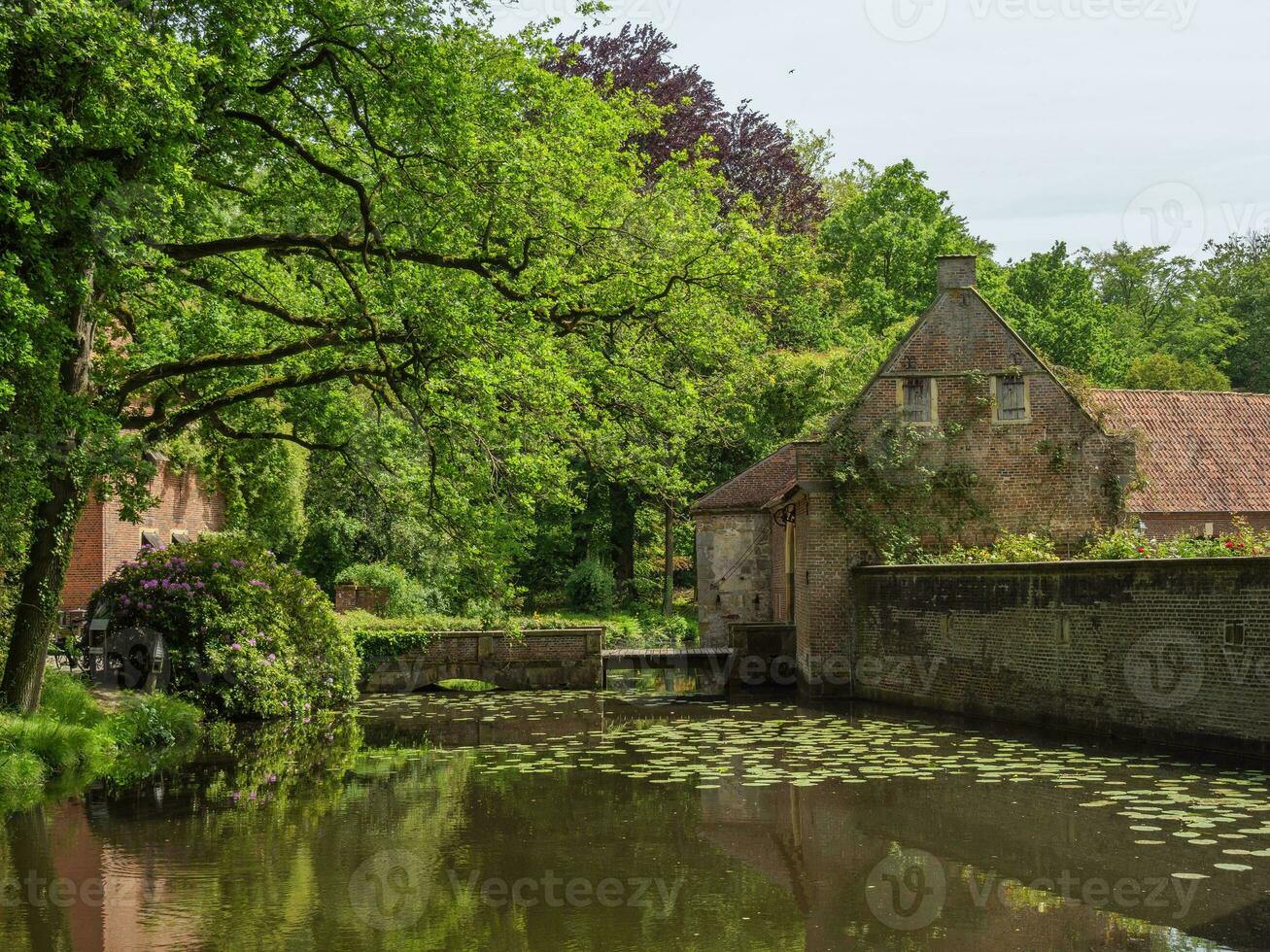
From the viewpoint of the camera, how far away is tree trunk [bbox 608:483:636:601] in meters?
42.4

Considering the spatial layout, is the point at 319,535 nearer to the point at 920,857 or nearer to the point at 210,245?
the point at 210,245

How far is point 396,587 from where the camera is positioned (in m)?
32.1

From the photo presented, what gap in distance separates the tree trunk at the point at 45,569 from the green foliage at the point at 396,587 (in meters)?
15.9

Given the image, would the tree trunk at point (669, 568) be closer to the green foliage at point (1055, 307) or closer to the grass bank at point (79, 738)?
the green foliage at point (1055, 307)

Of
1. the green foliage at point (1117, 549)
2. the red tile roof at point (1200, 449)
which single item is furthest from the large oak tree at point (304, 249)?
the red tile roof at point (1200, 449)

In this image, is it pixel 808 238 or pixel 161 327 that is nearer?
pixel 161 327

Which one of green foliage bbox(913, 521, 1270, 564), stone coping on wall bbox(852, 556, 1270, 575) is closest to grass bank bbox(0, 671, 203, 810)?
stone coping on wall bbox(852, 556, 1270, 575)

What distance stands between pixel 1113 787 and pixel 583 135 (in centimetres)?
1061

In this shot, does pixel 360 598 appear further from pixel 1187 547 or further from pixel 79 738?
pixel 1187 547

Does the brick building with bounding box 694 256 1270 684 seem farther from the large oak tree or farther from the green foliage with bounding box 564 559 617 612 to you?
the green foliage with bounding box 564 559 617 612

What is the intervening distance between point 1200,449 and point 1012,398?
34.6 ft

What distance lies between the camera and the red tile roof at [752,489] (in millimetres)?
32406

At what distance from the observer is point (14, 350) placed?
11070 mm

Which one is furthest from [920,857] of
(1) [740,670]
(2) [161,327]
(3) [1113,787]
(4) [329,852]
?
(1) [740,670]
